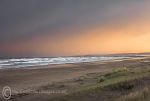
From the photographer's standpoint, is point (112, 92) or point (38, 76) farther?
point (38, 76)

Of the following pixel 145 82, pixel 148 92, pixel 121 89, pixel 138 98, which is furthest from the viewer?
pixel 145 82

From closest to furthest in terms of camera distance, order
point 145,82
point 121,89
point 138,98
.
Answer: point 138,98
point 121,89
point 145,82

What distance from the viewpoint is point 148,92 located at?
12984 millimetres

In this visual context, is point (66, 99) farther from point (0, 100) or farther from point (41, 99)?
point (0, 100)

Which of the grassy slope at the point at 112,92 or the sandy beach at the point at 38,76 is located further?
the sandy beach at the point at 38,76

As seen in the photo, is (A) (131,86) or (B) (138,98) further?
(A) (131,86)

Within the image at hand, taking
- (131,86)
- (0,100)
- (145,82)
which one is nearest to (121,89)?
(131,86)

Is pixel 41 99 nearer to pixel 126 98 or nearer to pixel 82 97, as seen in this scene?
pixel 82 97

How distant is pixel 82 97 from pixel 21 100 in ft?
13.3

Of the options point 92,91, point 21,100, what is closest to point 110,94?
point 92,91

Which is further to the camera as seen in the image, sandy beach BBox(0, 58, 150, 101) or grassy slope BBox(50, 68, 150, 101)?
sandy beach BBox(0, 58, 150, 101)

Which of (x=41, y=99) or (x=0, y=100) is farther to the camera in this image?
(x=0, y=100)

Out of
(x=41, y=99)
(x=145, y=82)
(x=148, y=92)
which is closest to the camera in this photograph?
(x=148, y=92)

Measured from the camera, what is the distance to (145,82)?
16984 millimetres
